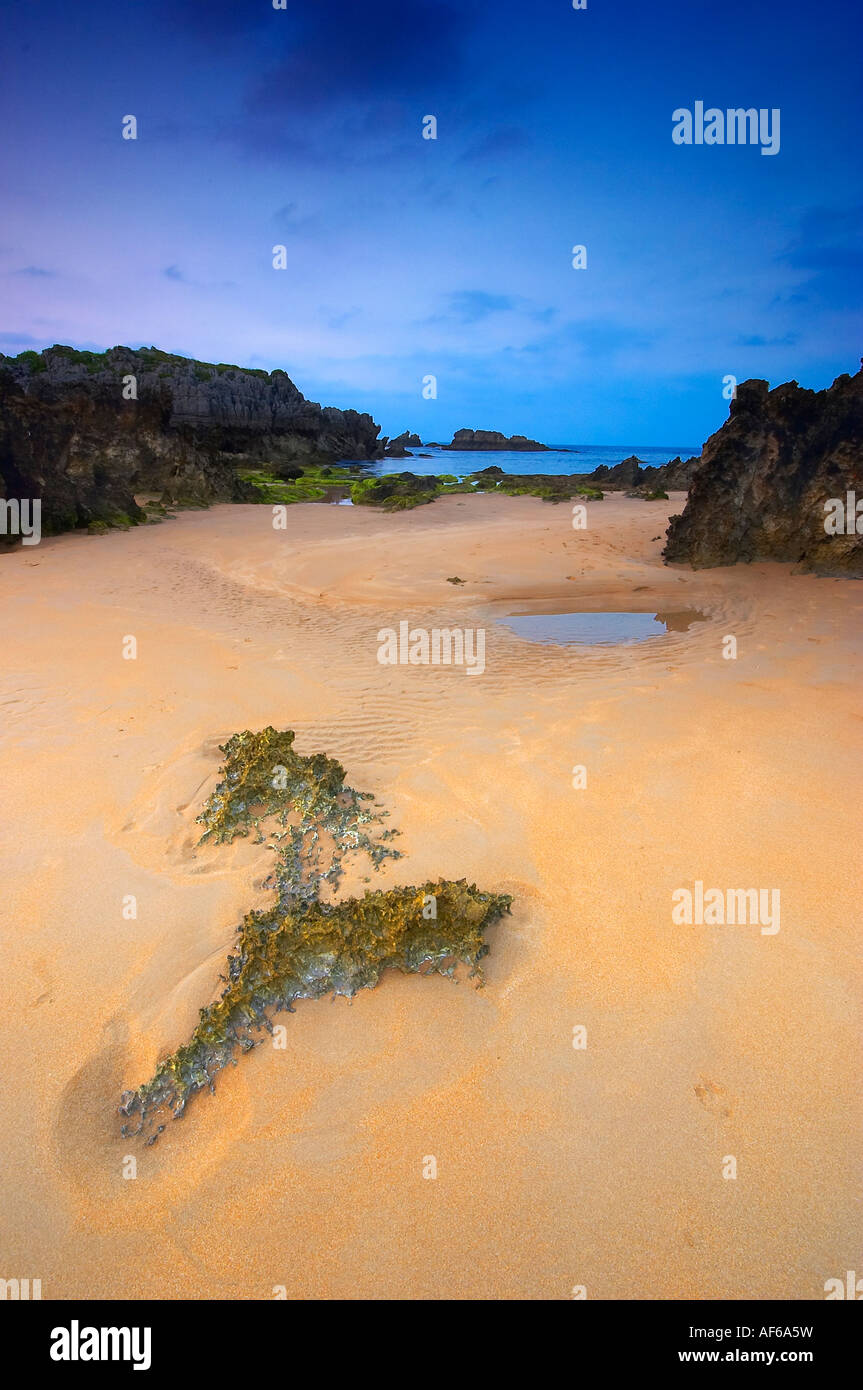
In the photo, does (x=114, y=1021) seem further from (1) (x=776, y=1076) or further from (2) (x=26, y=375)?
(2) (x=26, y=375)

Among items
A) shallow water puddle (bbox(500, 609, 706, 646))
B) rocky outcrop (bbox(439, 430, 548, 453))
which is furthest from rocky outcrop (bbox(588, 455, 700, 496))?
rocky outcrop (bbox(439, 430, 548, 453))

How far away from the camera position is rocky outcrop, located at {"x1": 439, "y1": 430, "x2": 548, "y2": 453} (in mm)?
107438

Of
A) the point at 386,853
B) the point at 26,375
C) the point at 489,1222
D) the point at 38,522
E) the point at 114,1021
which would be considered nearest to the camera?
the point at 489,1222

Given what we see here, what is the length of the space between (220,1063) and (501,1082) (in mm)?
1246

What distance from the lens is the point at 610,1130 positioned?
101 inches

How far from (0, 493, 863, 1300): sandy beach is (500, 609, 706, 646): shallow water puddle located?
2235 millimetres

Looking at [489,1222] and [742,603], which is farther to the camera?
[742,603]

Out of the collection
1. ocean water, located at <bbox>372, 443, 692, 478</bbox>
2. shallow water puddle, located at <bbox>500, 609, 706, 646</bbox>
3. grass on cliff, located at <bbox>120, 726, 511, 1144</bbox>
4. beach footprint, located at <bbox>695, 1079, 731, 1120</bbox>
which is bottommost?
beach footprint, located at <bbox>695, 1079, 731, 1120</bbox>

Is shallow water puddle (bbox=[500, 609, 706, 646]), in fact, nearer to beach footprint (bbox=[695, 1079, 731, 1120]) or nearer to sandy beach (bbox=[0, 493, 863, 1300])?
sandy beach (bbox=[0, 493, 863, 1300])

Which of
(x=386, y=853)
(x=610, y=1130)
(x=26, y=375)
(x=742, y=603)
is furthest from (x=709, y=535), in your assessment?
(x=26, y=375)

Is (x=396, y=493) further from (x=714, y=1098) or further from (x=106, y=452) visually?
(x=714, y=1098)

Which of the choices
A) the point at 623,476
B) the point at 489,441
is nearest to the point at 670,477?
the point at 623,476

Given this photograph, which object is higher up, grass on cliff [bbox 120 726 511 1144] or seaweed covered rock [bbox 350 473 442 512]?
seaweed covered rock [bbox 350 473 442 512]

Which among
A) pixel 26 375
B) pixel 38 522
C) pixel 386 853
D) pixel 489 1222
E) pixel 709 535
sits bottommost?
pixel 489 1222
